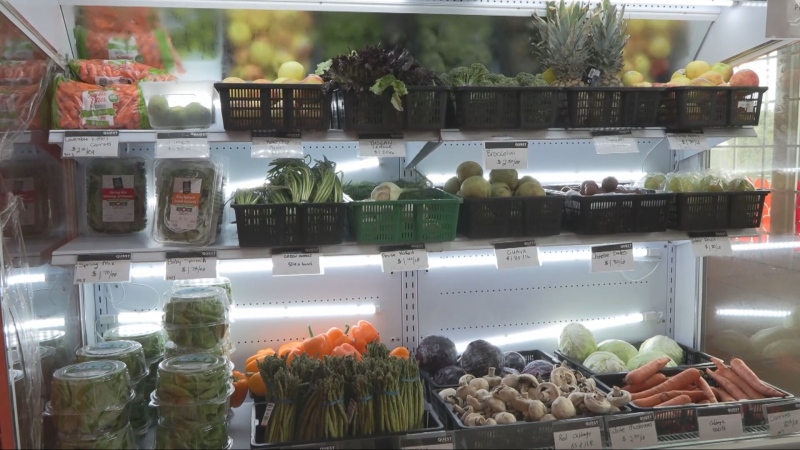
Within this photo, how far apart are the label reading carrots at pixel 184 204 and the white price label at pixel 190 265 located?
0.13 metres

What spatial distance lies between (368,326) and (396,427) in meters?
0.64

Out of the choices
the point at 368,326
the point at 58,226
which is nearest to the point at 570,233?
the point at 368,326

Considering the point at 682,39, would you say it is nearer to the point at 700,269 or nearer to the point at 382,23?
the point at 700,269

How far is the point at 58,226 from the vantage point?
246 cm

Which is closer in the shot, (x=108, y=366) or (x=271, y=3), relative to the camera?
(x=108, y=366)

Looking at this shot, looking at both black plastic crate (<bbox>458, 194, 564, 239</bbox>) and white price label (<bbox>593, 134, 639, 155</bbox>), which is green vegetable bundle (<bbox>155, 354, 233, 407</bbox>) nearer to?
black plastic crate (<bbox>458, 194, 564, 239</bbox>)

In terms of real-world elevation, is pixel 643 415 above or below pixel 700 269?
below

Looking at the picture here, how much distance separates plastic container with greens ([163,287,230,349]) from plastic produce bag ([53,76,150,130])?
66 cm

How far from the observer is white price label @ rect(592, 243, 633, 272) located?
8.95ft

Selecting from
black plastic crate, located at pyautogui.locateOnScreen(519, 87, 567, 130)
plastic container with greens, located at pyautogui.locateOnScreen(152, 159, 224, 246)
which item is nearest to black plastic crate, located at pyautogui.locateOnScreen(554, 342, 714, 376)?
black plastic crate, located at pyautogui.locateOnScreen(519, 87, 567, 130)

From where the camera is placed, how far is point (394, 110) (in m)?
2.44

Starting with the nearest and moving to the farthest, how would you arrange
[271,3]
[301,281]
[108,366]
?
[108,366] < [271,3] < [301,281]

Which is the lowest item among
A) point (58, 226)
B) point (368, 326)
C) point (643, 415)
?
point (643, 415)

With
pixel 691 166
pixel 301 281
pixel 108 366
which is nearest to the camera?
pixel 108 366
